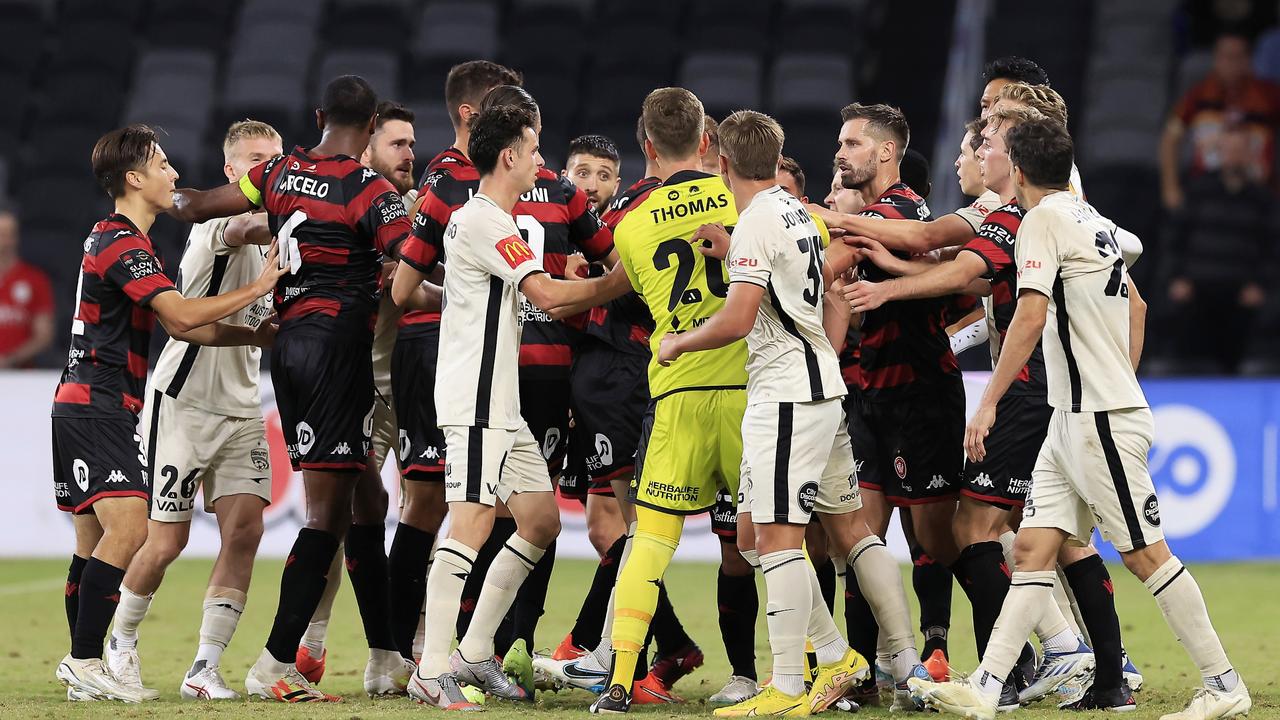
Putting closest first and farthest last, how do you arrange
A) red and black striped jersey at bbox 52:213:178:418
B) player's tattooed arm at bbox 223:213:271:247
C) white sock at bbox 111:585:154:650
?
red and black striped jersey at bbox 52:213:178:418, white sock at bbox 111:585:154:650, player's tattooed arm at bbox 223:213:271:247

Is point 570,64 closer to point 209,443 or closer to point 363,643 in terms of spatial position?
point 363,643

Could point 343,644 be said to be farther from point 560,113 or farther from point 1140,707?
point 560,113

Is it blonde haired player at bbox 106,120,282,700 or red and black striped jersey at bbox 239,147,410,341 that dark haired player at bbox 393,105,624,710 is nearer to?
red and black striped jersey at bbox 239,147,410,341

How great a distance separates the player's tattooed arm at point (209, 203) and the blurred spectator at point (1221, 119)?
1025 centimetres

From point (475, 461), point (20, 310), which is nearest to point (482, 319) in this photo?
point (475, 461)

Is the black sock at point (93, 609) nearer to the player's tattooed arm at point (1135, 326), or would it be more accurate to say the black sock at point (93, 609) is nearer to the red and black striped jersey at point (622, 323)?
the red and black striped jersey at point (622, 323)

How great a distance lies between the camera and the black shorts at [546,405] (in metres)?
6.53

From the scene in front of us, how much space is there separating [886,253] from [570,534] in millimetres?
6472

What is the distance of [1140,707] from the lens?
233 inches

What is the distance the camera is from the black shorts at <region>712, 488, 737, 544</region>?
20.8ft

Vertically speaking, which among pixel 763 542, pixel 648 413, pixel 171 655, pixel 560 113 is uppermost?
pixel 560 113

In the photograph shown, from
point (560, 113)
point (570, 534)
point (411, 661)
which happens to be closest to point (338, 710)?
point (411, 661)

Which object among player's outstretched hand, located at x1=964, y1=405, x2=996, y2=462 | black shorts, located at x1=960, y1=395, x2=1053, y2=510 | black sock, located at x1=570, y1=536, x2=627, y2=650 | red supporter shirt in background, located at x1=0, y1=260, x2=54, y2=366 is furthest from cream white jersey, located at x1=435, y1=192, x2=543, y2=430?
red supporter shirt in background, located at x1=0, y1=260, x2=54, y2=366

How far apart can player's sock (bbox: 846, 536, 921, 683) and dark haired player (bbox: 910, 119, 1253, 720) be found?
283 millimetres
